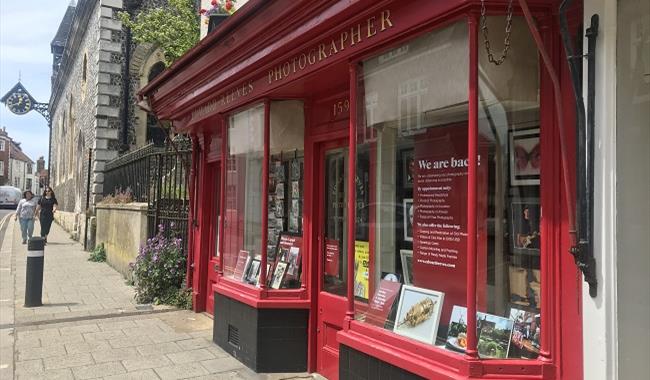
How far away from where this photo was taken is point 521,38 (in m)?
2.91

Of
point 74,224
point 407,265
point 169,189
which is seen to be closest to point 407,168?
point 407,265

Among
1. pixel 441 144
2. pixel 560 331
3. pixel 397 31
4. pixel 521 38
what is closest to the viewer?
pixel 560 331

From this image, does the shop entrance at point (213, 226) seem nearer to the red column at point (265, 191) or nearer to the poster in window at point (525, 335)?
the red column at point (265, 191)

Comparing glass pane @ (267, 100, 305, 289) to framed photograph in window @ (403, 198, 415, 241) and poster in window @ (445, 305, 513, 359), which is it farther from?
poster in window @ (445, 305, 513, 359)

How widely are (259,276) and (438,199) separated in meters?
2.37

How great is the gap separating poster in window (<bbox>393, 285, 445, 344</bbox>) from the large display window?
1741 mm

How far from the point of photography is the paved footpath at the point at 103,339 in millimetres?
4887

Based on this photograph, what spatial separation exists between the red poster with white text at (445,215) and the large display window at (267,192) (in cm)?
178

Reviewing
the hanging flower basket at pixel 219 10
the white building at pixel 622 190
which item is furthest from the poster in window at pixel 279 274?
the hanging flower basket at pixel 219 10

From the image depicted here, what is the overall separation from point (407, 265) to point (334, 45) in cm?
163

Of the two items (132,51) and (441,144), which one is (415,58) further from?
(132,51)

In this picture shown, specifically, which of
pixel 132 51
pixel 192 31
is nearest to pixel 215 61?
pixel 192 31

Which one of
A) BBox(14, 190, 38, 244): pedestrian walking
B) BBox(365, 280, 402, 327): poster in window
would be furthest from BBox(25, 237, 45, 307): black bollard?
BBox(14, 190, 38, 244): pedestrian walking

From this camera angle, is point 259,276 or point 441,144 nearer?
point 441,144
